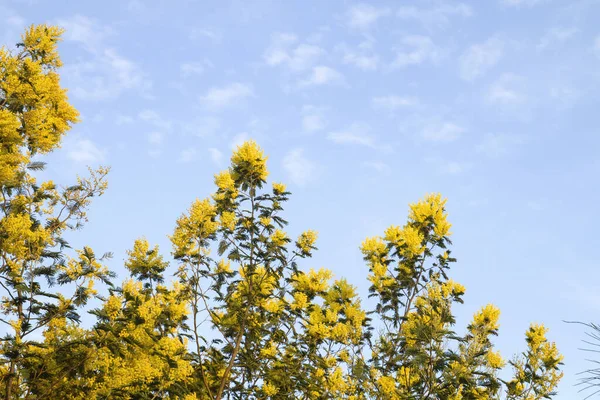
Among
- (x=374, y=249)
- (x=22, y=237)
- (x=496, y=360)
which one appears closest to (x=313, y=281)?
(x=374, y=249)

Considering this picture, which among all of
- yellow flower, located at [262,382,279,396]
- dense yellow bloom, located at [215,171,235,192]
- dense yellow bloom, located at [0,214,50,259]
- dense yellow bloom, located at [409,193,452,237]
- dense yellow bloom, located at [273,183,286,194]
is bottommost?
yellow flower, located at [262,382,279,396]

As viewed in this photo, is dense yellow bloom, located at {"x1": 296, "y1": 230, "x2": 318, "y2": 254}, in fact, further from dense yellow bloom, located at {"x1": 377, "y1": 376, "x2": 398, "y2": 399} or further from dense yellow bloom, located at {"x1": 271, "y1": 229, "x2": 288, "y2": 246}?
dense yellow bloom, located at {"x1": 377, "y1": 376, "x2": 398, "y2": 399}

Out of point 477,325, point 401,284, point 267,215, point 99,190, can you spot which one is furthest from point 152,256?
point 477,325

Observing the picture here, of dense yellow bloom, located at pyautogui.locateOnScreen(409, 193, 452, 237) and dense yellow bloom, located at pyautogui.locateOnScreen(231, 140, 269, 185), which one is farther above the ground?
dense yellow bloom, located at pyautogui.locateOnScreen(409, 193, 452, 237)

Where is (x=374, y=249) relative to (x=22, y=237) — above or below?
above

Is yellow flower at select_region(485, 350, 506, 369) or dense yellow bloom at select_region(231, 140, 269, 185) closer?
dense yellow bloom at select_region(231, 140, 269, 185)

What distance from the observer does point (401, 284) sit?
1447 centimetres

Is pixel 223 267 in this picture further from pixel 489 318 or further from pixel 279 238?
pixel 489 318

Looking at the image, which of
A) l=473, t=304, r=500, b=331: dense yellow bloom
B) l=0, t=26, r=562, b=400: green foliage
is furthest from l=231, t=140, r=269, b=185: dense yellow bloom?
l=473, t=304, r=500, b=331: dense yellow bloom

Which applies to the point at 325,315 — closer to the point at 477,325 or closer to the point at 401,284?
the point at 401,284

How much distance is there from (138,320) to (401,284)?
21.3ft

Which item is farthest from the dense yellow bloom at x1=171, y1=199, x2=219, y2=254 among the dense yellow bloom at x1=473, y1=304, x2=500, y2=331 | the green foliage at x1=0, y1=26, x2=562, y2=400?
the dense yellow bloom at x1=473, y1=304, x2=500, y2=331

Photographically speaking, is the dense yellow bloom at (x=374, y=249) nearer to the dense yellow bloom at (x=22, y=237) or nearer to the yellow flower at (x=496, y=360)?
the yellow flower at (x=496, y=360)

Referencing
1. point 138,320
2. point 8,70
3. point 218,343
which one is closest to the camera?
point 138,320
